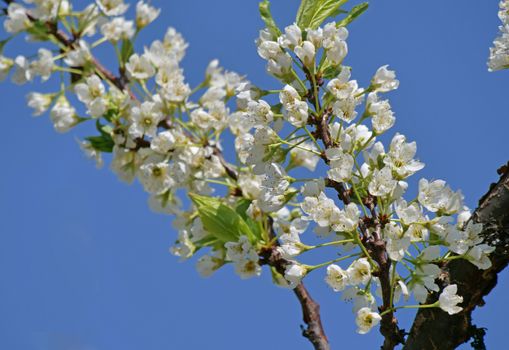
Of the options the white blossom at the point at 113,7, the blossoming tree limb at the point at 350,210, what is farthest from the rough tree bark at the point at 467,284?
the white blossom at the point at 113,7

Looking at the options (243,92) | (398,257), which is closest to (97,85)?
(243,92)

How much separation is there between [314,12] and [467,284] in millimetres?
746

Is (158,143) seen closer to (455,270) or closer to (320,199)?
(320,199)

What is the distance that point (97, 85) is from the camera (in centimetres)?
244

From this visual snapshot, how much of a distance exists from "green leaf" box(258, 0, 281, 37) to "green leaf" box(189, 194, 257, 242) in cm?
52

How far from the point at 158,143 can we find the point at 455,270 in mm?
1157

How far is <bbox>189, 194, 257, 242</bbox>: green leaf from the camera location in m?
1.93

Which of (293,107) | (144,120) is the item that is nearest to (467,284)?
(293,107)

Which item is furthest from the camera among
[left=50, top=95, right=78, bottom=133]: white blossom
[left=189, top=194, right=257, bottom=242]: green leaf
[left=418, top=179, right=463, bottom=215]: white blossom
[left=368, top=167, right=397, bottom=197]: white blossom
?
[left=50, top=95, right=78, bottom=133]: white blossom

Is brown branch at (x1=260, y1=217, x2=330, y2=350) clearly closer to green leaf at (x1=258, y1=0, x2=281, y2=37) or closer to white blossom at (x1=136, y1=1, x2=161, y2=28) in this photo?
green leaf at (x1=258, y1=0, x2=281, y2=37)

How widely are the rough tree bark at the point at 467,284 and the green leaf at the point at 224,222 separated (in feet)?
1.86

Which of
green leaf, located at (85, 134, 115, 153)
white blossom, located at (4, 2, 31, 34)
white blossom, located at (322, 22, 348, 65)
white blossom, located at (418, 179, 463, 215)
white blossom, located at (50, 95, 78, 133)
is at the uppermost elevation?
white blossom, located at (4, 2, 31, 34)

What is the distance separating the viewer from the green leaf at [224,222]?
1935 mm

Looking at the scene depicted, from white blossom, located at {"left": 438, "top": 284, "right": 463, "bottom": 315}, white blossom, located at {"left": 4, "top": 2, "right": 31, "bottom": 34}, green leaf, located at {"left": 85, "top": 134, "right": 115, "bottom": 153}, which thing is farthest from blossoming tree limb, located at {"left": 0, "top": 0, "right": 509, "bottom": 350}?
white blossom, located at {"left": 4, "top": 2, "right": 31, "bottom": 34}
